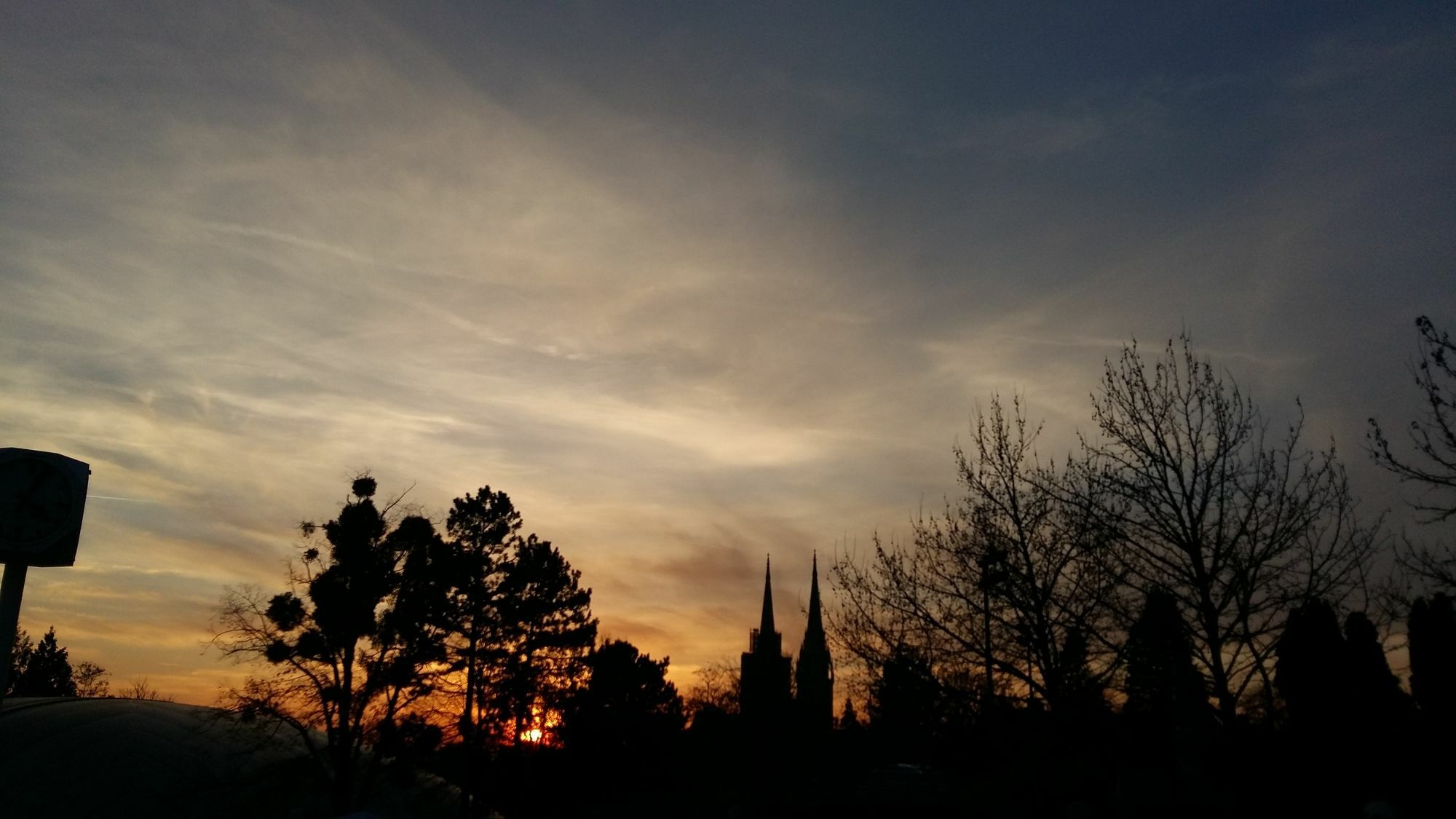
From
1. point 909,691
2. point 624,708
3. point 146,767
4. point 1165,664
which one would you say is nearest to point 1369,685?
point 1165,664

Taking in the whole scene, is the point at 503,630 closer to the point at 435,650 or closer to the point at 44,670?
the point at 435,650

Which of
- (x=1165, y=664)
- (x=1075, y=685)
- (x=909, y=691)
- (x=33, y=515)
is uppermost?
(x=33, y=515)

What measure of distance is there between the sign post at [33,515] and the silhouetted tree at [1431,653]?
4020cm

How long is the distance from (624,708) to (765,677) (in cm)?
2680

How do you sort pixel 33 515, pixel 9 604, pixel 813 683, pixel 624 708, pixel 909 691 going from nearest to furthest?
pixel 9 604 < pixel 33 515 < pixel 909 691 < pixel 624 708 < pixel 813 683

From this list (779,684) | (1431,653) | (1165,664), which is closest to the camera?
(1165,664)

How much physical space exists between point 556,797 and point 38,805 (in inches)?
1142

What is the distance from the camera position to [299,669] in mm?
38625

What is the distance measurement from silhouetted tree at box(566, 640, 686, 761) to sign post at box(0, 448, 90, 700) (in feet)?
150

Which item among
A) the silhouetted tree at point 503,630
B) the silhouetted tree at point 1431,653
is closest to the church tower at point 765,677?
the silhouetted tree at point 503,630

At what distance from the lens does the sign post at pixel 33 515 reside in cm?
594

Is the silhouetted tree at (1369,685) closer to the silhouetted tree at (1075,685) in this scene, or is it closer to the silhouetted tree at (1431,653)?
the silhouetted tree at (1431,653)

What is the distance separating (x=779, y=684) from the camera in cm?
8525

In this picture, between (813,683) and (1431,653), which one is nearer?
(1431,653)
